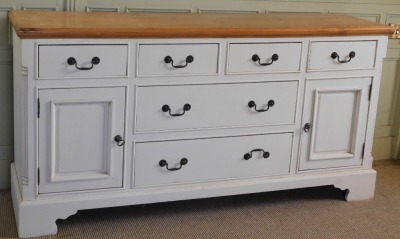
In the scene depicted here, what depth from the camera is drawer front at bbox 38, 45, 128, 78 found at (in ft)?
7.64

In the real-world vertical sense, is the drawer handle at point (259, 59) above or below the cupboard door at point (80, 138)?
above

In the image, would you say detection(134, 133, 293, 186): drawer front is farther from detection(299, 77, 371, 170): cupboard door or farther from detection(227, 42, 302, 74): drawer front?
detection(227, 42, 302, 74): drawer front

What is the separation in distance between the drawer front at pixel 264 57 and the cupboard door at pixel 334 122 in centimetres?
13

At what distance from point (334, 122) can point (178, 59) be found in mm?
759

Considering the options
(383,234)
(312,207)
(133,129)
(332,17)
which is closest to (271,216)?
(312,207)

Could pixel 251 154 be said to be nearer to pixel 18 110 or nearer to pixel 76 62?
pixel 76 62

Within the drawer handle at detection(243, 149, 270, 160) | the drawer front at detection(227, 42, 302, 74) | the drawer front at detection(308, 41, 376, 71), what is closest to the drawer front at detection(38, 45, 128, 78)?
the drawer front at detection(227, 42, 302, 74)

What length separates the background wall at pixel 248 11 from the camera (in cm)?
273

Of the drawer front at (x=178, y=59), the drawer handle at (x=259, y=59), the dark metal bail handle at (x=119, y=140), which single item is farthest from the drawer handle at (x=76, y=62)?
the drawer handle at (x=259, y=59)

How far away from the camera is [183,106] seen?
2.56m

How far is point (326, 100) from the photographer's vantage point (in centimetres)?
279

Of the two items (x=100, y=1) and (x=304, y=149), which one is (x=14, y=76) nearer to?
(x=100, y=1)

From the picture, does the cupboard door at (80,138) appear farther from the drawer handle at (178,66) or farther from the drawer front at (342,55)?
the drawer front at (342,55)

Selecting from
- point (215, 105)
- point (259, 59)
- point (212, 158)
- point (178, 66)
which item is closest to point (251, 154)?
point (212, 158)
